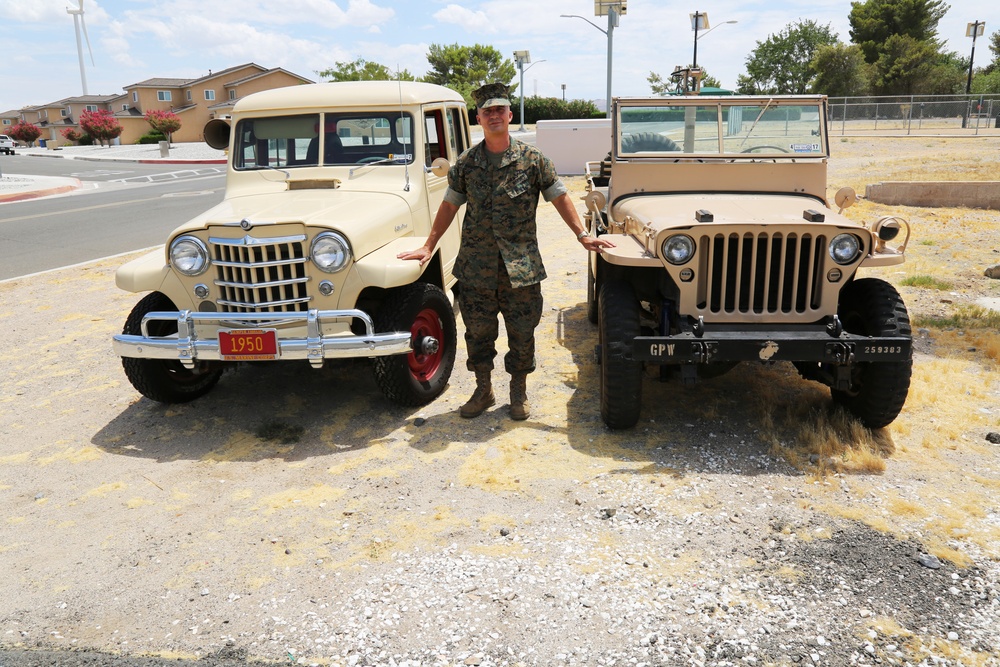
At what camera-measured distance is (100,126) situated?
169 feet

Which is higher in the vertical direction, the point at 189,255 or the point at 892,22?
the point at 892,22

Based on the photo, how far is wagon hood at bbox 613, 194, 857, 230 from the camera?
418 cm

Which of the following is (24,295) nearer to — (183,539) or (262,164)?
(262,164)

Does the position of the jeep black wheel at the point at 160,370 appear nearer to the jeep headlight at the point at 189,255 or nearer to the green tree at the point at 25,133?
the jeep headlight at the point at 189,255

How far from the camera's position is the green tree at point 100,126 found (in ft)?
168

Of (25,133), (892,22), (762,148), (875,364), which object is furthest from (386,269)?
(25,133)

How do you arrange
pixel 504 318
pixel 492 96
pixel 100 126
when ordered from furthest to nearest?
pixel 100 126 → pixel 504 318 → pixel 492 96

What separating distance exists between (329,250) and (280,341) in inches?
23.3

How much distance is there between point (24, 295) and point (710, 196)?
757cm

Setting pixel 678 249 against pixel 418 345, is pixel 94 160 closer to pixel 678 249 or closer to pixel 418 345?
pixel 418 345

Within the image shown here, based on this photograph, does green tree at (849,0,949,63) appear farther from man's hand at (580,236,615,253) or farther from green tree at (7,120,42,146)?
green tree at (7,120,42,146)

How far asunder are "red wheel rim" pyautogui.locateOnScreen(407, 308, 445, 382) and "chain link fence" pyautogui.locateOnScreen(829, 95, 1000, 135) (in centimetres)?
3284

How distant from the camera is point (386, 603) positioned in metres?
3.02

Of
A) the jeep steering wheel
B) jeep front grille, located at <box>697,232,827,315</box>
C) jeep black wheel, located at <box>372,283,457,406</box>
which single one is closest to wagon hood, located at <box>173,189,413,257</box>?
jeep black wheel, located at <box>372,283,457,406</box>
